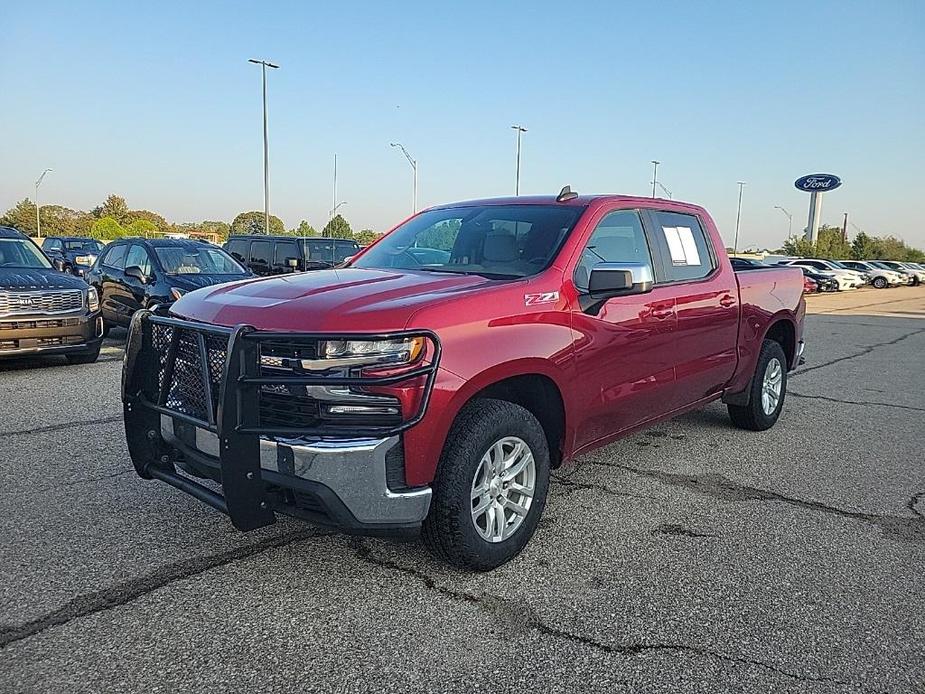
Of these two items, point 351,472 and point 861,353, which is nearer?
point 351,472

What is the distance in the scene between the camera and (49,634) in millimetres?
2994

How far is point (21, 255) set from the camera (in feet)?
31.9

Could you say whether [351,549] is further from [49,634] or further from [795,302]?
[795,302]

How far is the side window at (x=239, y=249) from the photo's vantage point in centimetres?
1754

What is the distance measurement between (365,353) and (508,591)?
129 centimetres

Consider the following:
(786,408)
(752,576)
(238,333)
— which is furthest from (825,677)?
(786,408)

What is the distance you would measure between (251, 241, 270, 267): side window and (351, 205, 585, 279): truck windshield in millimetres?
12674

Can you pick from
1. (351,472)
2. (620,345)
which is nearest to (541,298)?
(620,345)

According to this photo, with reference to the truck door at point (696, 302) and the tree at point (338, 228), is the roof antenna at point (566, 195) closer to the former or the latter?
the truck door at point (696, 302)

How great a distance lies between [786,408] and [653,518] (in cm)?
399

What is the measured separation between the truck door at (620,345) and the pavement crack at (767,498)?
527 mm

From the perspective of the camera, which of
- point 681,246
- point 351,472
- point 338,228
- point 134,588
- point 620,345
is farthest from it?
point 338,228

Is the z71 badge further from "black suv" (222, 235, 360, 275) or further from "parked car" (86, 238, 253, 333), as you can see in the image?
"black suv" (222, 235, 360, 275)

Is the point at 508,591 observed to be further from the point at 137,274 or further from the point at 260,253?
the point at 260,253
